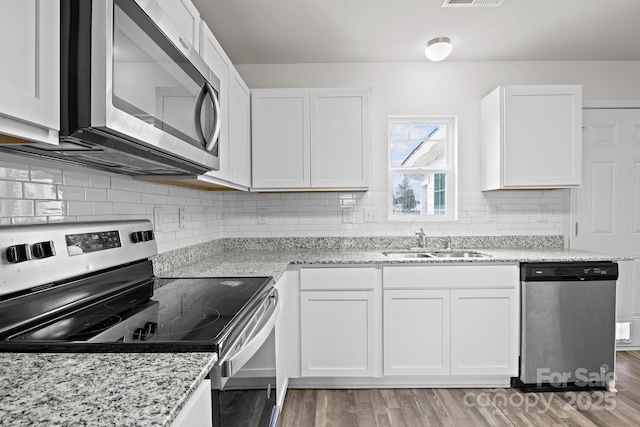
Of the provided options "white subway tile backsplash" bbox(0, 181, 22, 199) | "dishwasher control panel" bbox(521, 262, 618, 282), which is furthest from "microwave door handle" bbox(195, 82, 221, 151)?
"dishwasher control panel" bbox(521, 262, 618, 282)

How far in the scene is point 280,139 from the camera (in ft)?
9.25

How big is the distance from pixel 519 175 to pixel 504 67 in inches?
39.0

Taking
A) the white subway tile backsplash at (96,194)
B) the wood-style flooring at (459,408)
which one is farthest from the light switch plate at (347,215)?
the white subway tile backsplash at (96,194)

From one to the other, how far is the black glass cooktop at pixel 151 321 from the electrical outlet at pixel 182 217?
675 millimetres

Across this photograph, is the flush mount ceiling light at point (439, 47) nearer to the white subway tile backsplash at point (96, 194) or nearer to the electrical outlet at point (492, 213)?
the electrical outlet at point (492, 213)

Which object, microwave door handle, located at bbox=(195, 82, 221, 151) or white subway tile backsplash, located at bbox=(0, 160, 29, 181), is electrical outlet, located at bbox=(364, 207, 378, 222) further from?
white subway tile backsplash, located at bbox=(0, 160, 29, 181)

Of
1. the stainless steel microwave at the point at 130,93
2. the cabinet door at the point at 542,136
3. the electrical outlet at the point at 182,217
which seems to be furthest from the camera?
the cabinet door at the point at 542,136

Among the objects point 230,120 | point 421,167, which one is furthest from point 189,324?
point 421,167

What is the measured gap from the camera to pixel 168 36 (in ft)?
3.77

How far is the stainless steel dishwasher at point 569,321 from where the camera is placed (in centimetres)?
245

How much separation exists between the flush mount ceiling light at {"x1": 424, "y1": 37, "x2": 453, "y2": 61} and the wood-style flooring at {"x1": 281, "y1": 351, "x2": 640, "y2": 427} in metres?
2.29

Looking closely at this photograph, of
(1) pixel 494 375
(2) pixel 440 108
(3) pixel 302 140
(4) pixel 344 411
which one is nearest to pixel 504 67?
(2) pixel 440 108

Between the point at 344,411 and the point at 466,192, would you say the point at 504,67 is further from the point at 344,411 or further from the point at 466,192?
the point at 344,411

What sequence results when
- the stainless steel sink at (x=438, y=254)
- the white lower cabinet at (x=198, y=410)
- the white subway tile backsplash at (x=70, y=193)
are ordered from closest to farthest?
1. the white lower cabinet at (x=198, y=410)
2. the white subway tile backsplash at (x=70, y=193)
3. the stainless steel sink at (x=438, y=254)
